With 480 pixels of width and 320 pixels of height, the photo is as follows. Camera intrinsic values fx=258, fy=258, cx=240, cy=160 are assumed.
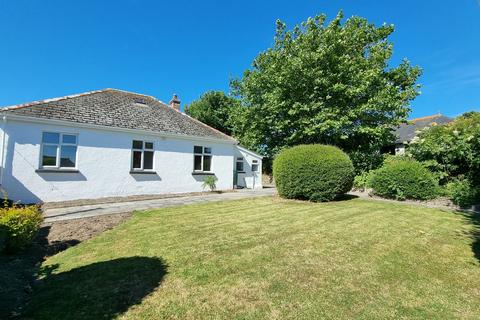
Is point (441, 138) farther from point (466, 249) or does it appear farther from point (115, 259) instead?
point (115, 259)

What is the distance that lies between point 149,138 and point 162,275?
37.9 feet

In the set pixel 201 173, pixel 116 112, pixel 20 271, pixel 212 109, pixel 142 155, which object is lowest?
pixel 20 271

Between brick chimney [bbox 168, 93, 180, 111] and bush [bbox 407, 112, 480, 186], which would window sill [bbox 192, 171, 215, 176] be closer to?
brick chimney [bbox 168, 93, 180, 111]

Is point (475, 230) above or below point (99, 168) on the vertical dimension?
below

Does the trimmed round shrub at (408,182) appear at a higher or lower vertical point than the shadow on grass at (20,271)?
higher

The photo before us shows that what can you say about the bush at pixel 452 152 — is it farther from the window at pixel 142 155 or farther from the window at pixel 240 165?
the window at pixel 142 155

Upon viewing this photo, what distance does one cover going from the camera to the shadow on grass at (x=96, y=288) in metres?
3.18

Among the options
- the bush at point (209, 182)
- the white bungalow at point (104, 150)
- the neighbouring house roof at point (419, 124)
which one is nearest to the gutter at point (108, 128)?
the white bungalow at point (104, 150)

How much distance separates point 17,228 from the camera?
209 inches

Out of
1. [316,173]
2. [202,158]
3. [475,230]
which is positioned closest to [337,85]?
[316,173]

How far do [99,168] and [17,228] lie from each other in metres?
8.10

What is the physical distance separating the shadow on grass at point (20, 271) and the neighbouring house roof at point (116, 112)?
24.8 ft

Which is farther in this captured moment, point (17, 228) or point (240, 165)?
point (240, 165)

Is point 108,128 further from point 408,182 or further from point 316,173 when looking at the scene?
point 408,182
